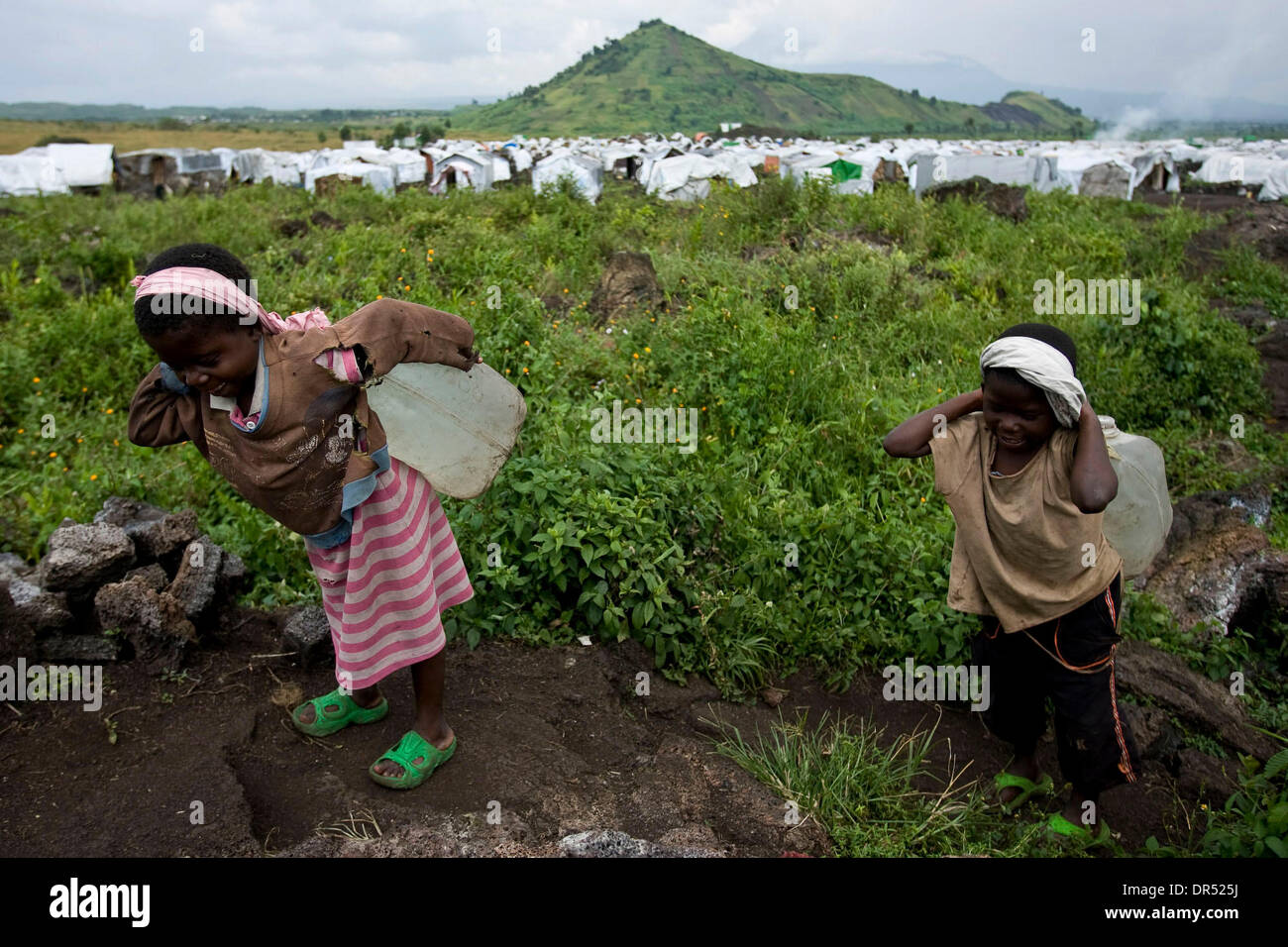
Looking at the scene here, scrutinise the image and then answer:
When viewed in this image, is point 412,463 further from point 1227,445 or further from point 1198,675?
point 1227,445

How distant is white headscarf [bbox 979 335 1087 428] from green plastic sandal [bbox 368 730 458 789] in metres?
1.90

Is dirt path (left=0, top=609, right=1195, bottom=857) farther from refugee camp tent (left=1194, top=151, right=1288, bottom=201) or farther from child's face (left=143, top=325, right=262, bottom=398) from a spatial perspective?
refugee camp tent (left=1194, top=151, right=1288, bottom=201)

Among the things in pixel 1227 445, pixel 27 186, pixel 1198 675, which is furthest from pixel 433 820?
pixel 27 186

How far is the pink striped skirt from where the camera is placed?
2.29 metres

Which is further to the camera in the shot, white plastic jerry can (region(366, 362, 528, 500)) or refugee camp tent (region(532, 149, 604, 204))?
refugee camp tent (region(532, 149, 604, 204))

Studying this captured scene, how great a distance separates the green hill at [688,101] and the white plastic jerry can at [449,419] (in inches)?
2827

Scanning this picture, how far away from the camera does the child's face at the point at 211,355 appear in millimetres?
1895

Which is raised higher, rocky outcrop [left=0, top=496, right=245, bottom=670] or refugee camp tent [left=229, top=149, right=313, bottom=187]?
refugee camp tent [left=229, top=149, right=313, bottom=187]

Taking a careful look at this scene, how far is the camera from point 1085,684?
2.58 meters

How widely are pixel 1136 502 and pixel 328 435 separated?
2.32 m

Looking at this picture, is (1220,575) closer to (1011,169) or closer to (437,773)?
(437,773)

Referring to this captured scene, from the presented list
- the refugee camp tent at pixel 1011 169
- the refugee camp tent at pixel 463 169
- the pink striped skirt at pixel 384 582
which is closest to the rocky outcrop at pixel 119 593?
the pink striped skirt at pixel 384 582

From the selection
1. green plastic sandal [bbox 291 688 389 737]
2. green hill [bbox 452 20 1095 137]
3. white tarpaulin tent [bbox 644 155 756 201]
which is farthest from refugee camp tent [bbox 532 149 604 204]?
green hill [bbox 452 20 1095 137]

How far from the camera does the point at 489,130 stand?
249 ft
